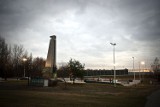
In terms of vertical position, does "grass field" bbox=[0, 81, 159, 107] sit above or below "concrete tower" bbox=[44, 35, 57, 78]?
below

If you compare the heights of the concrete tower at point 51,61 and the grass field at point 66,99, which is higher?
the concrete tower at point 51,61

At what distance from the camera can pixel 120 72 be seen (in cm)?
14488

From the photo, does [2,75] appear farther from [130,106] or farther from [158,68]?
[158,68]

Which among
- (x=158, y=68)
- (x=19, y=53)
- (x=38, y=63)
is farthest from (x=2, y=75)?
(x=158, y=68)

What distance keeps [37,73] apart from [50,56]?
53558 mm

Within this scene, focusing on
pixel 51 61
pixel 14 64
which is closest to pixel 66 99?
pixel 51 61

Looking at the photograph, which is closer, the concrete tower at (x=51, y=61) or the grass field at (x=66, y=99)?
the grass field at (x=66, y=99)

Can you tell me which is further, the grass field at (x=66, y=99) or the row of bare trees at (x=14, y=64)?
the row of bare trees at (x=14, y=64)

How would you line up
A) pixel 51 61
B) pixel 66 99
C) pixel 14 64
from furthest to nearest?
pixel 14 64, pixel 51 61, pixel 66 99

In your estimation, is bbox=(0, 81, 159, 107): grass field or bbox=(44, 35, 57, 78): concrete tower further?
bbox=(44, 35, 57, 78): concrete tower

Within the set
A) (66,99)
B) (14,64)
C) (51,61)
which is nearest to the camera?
(66,99)

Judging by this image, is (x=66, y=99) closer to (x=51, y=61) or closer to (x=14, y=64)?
(x=51, y=61)

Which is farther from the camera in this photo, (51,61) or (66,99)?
(51,61)

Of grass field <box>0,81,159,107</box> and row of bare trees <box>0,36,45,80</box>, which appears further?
row of bare trees <box>0,36,45,80</box>
